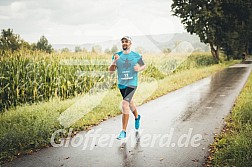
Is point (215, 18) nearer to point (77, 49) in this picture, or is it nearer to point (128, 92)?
point (77, 49)

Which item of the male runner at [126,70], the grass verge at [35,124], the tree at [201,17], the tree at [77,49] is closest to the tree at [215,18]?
the tree at [201,17]

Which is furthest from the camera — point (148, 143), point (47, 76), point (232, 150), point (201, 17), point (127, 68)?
point (201, 17)

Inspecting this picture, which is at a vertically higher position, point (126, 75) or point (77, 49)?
point (77, 49)

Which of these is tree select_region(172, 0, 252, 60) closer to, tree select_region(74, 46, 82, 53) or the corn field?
tree select_region(74, 46, 82, 53)

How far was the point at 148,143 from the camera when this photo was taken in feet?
15.8

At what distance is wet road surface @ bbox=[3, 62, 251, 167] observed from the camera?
4.02 meters

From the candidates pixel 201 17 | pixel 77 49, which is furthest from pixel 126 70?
pixel 201 17

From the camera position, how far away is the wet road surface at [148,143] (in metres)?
4.02

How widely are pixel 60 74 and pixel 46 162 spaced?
595cm

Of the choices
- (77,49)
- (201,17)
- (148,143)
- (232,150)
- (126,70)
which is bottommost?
(148,143)

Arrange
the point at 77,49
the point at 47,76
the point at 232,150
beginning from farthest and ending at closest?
the point at 77,49
the point at 47,76
the point at 232,150

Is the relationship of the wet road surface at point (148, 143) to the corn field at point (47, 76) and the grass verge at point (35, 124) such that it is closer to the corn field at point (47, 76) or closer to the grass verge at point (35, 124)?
the grass verge at point (35, 124)

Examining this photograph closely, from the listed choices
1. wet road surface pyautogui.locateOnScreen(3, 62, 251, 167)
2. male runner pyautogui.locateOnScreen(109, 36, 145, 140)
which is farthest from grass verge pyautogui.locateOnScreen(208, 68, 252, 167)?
male runner pyautogui.locateOnScreen(109, 36, 145, 140)

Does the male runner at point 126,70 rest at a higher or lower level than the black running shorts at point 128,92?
higher
